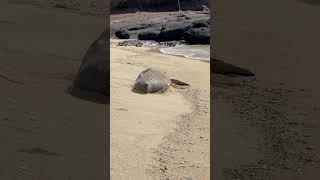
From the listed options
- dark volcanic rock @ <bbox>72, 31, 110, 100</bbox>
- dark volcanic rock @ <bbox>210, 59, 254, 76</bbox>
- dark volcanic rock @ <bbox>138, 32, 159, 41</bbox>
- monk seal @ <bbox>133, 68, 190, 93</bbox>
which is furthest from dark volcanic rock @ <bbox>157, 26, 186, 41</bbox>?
dark volcanic rock @ <bbox>72, 31, 110, 100</bbox>

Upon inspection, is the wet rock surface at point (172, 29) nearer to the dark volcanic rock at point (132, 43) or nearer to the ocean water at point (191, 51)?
the ocean water at point (191, 51)

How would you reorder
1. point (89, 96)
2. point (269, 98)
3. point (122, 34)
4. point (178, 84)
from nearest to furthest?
point (89, 96), point (269, 98), point (178, 84), point (122, 34)

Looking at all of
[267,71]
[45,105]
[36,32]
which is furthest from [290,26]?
[45,105]

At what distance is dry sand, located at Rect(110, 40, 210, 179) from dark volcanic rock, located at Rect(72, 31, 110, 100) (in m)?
0.24

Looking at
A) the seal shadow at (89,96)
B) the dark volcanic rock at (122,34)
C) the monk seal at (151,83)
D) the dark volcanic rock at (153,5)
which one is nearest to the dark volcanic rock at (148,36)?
the dark volcanic rock at (122,34)

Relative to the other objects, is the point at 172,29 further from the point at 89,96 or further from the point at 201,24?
the point at 89,96

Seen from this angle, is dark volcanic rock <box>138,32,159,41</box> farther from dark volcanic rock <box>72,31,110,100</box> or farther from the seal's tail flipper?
dark volcanic rock <box>72,31,110,100</box>

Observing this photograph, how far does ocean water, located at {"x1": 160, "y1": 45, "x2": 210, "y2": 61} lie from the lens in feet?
38.9

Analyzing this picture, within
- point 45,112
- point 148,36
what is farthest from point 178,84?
point 148,36

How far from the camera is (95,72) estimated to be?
17.6 ft

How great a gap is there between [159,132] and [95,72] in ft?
3.82

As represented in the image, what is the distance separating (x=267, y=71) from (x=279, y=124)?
190cm

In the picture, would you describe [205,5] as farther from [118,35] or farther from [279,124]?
[279,124]

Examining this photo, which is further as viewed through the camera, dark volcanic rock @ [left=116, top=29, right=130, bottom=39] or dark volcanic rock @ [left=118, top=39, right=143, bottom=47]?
dark volcanic rock @ [left=116, top=29, right=130, bottom=39]
